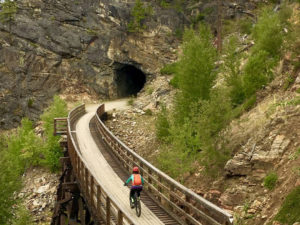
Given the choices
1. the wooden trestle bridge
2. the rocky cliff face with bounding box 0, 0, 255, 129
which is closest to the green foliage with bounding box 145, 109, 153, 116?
the wooden trestle bridge

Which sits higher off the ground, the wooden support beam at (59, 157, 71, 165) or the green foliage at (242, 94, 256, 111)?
the green foliage at (242, 94, 256, 111)

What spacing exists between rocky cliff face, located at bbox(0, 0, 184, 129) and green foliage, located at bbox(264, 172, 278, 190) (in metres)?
37.3

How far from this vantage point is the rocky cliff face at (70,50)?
44938 mm

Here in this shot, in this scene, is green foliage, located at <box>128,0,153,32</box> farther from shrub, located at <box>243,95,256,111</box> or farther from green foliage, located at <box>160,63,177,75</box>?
shrub, located at <box>243,95,256,111</box>

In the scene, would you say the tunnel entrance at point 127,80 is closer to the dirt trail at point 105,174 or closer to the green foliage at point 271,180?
the dirt trail at point 105,174

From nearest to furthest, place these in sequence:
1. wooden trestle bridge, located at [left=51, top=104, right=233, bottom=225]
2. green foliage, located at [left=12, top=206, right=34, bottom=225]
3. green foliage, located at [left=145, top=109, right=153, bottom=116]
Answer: wooden trestle bridge, located at [left=51, top=104, right=233, bottom=225] < green foliage, located at [left=12, top=206, right=34, bottom=225] < green foliage, located at [left=145, top=109, right=153, bottom=116]

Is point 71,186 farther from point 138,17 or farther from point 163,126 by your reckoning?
point 138,17

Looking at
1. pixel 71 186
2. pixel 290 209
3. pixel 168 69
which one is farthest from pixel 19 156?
pixel 290 209

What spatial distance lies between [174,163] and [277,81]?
905 cm

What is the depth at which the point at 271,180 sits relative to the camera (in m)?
11.8

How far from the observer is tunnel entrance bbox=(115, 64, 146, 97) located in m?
51.9

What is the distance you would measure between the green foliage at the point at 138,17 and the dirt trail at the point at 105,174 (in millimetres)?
28280

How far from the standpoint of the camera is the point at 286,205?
9.57 m

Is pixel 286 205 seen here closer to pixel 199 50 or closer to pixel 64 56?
pixel 199 50
